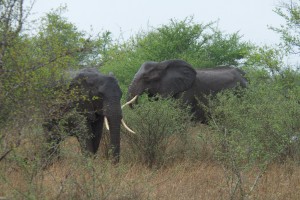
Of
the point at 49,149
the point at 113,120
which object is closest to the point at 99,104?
the point at 113,120

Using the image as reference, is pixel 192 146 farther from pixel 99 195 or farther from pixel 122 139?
pixel 99 195

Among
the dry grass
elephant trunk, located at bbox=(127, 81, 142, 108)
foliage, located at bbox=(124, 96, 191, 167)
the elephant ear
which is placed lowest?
the dry grass

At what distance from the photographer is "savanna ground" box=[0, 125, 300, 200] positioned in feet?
20.0

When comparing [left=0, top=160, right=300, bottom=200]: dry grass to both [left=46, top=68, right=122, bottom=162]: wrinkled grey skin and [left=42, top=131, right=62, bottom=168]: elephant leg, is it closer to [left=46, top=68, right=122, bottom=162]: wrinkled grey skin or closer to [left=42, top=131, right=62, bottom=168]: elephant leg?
[left=42, top=131, right=62, bottom=168]: elephant leg

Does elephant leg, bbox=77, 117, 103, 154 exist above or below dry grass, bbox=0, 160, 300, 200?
above

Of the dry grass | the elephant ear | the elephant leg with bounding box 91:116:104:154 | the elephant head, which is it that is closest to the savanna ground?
the dry grass

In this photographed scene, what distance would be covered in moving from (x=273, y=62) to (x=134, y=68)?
8.45 m

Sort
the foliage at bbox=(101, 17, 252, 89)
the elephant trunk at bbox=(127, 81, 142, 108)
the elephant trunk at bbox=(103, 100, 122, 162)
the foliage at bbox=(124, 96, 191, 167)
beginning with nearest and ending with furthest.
A: the elephant trunk at bbox=(103, 100, 122, 162) < the foliage at bbox=(124, 96, 191, 167) < the elephant trunk at bbox=(127, 81, 142, 108) < the foliage at bbox=(101, 17, 252, 89)

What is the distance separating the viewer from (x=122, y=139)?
10688 millimetres

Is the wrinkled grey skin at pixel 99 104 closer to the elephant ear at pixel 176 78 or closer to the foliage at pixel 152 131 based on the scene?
the foliage at pixel 152 131

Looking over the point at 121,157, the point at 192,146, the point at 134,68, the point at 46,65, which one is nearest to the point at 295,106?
the point at 192,146

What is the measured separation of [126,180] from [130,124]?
2927 millimetres

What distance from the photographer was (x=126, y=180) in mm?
7332

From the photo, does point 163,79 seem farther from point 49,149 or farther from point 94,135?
point 49,149
